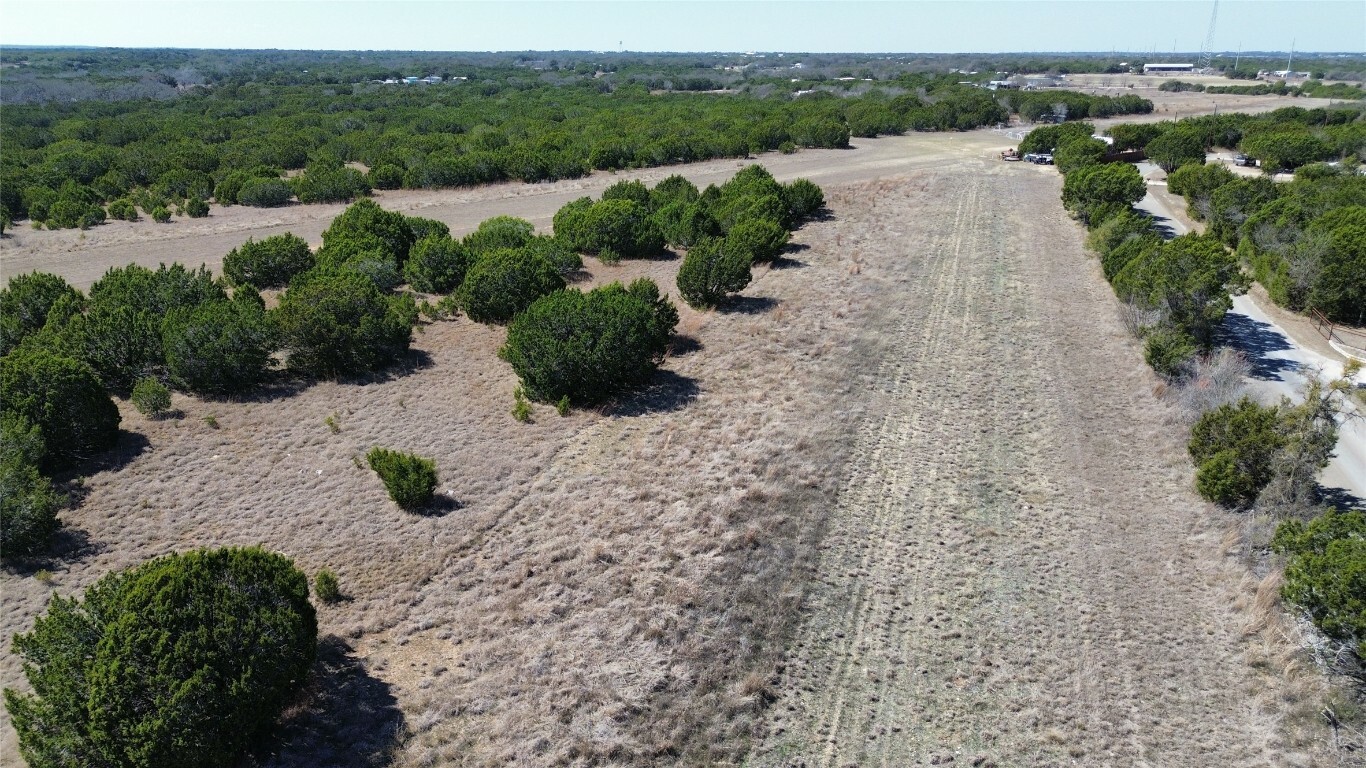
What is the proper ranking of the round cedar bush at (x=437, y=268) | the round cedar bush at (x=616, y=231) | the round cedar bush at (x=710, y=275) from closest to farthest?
the round cedar bush at (x=710, y=275), the round cedar bush at (x=437, y=268), the round cedar bush at (x=616, y=231)

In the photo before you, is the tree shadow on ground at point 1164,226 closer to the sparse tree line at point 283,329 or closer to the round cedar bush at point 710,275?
Answer: the sparse tree line at point 283,329

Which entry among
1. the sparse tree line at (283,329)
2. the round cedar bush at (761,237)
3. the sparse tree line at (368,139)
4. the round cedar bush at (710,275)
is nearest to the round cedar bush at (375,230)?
the sparse tree line at (283,329)

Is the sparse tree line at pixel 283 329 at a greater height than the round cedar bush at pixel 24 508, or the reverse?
the sparse tree line at pixel 283 329

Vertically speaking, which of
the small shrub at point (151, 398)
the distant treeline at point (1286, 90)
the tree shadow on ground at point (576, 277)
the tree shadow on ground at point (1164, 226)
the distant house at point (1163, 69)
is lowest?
the small shrub at point (151, 398)

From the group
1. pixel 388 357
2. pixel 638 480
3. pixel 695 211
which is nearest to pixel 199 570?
pixel 638 480

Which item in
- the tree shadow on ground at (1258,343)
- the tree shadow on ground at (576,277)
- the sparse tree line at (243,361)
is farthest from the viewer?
the tree shadow on ground at (576,277)

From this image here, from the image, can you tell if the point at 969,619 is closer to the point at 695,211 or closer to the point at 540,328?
the point at 540,328

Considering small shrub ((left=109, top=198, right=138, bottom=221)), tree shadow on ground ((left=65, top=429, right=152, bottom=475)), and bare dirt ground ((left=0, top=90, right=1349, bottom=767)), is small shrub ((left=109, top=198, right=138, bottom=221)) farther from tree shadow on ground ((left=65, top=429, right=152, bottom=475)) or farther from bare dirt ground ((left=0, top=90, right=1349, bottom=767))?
tree shadow on ground ((left=65, top=429, right=152, bottom=475))
